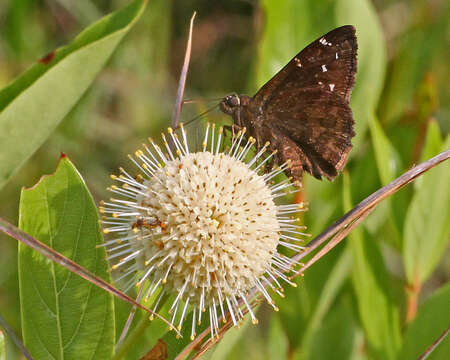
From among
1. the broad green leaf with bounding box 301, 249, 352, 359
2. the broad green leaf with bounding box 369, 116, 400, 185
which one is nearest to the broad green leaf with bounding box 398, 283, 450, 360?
the broad green leaf with bounding box 301, 249, 352, 359

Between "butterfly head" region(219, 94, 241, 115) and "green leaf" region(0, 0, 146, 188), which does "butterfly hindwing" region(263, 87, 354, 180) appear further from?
"green leaf" region(0, 0, 146, 188)

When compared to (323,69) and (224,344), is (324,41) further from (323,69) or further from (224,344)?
(224,344)

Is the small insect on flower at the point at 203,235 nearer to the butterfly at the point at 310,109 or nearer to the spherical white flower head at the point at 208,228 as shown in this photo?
the spherical white flower head at the point at 208,228

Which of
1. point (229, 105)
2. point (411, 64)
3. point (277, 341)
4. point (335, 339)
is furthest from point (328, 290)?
point (411, 64)

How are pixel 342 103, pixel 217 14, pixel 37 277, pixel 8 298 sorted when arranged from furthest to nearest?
1. pixel 217 14
2. pixel 8 298
3. pixel 342 103
4. pixel 37 277

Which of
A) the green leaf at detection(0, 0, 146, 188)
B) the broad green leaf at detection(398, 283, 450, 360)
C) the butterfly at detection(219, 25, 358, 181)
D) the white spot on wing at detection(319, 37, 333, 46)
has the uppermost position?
the green leaf at detection(0, 0, 146, 188)

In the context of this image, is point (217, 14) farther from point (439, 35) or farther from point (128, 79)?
point (439, 35)

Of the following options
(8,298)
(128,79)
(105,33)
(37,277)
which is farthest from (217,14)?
(37,277)
